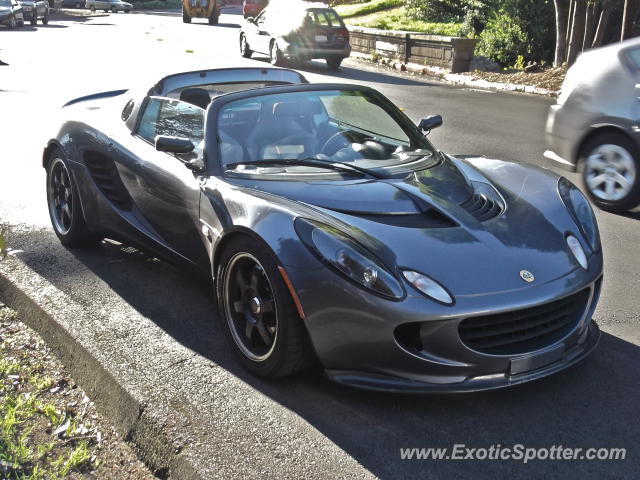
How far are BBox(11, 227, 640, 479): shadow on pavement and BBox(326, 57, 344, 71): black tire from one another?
18086mm

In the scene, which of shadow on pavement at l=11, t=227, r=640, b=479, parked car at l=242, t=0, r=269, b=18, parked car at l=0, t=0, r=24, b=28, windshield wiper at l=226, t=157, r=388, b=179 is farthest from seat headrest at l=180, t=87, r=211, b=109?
parked car at l=242, t=0, r=269, b=18

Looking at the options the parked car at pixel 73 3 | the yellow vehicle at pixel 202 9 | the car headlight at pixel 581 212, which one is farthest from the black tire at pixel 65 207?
the parked car at pixel 73 3

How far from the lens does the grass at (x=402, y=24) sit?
1010 inches

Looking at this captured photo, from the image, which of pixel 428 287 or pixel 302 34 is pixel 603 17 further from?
pixel 428 287

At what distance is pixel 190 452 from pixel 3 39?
99.6 feet

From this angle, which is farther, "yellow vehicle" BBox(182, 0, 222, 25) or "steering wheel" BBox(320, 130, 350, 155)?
"yellow vehicle" BBox(182, 0, 222, 25)

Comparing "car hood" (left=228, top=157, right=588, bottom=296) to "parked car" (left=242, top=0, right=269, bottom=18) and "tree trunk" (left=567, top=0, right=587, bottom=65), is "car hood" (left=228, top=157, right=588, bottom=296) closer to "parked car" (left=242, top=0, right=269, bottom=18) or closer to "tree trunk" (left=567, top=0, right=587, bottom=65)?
"tree trunk" (left=567, top=0, right=587, bottom=65)

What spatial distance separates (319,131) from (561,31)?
46.3 ft

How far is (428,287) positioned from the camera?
3467mm

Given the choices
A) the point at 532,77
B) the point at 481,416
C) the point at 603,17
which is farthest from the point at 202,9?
the point at 481,416

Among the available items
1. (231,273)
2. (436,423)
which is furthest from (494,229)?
(231,273)

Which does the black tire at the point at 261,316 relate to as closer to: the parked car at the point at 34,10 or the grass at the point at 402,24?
the grass at the point at 402,24

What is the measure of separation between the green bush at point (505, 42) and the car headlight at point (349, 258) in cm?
1697

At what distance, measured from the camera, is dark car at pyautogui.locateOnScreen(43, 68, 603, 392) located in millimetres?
3477
